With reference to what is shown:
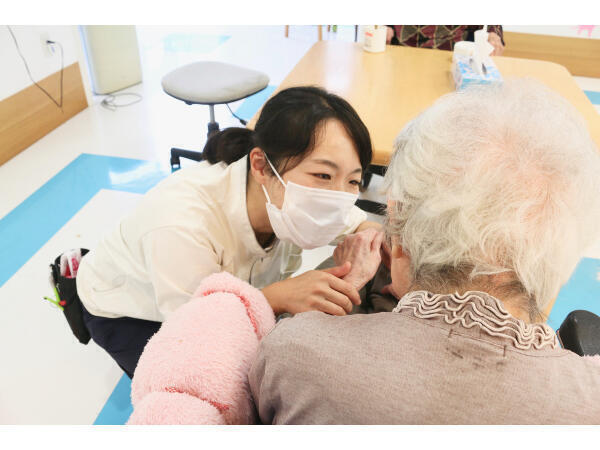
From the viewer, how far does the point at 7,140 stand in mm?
3037

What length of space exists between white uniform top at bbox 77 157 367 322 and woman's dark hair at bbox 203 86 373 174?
131 mm

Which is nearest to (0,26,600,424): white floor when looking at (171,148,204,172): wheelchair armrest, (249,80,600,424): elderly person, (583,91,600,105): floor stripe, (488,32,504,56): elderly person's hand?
(583,91,600,105): floor stripe

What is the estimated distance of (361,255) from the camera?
1230 millimetres

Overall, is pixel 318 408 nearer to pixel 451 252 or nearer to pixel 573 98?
pixel 451 252

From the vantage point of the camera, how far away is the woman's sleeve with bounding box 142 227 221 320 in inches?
46.0

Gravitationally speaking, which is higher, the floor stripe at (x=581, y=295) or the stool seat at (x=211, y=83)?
the stool seat at (x=211, y=83)

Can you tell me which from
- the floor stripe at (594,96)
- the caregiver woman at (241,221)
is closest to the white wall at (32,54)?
the caregiver woman at (241,221)

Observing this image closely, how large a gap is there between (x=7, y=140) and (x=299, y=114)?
108 inches

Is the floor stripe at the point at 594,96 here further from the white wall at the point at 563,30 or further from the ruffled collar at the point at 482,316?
the ruffled collar at the point at 482,316

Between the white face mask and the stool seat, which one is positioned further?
the stool seat

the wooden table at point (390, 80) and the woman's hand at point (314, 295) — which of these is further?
the wooden table at point (390, 80)

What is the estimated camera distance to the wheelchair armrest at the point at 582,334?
94 cm

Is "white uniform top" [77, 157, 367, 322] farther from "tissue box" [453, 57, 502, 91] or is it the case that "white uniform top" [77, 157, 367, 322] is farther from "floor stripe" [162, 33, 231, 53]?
"floor stripe" [162, 33, 231, 53]
